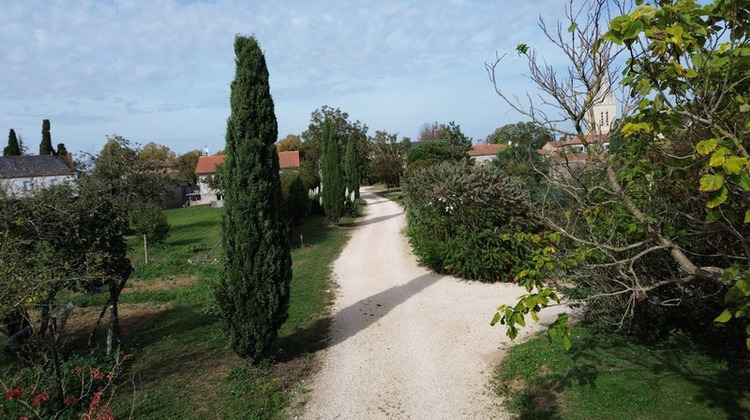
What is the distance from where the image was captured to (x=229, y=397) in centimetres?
588

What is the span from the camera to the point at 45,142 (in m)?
52.6

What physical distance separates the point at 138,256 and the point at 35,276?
12474 millimetres

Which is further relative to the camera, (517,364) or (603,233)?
(517,364)

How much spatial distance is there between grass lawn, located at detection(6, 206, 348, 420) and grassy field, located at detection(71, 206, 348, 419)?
1 centimetres

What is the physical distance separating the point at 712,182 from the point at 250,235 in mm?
5601

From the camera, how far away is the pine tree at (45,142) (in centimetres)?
5244

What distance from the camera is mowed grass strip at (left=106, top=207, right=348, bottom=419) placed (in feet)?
18.7

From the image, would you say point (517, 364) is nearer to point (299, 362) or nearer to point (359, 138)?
point (299, 362)

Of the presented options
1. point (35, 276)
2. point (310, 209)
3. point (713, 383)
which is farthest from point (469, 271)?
point (310, 209)

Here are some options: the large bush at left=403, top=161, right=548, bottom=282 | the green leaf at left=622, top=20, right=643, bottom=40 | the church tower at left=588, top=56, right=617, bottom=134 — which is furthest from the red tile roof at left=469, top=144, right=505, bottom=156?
the green leaf at left=622, top=20, right=643, bottom=40

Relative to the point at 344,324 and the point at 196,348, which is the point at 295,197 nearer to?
the point at 344,324

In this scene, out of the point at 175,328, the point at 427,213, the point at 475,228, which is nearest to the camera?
the point at 175,328

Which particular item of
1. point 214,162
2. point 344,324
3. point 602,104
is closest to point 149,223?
point 344,324

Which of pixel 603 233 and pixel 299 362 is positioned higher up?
pixel 603 233
